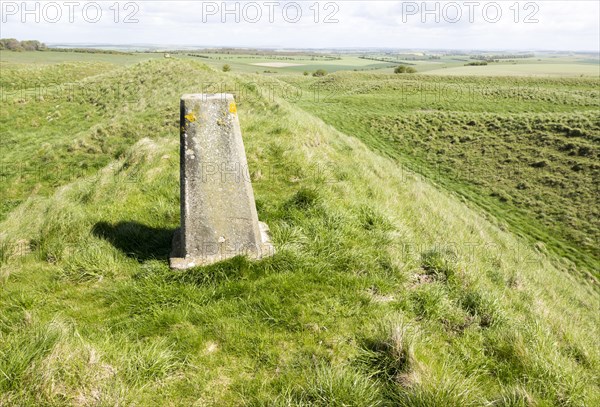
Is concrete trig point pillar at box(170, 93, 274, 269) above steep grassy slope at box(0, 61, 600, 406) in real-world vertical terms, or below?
above

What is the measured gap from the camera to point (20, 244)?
6.12 meters

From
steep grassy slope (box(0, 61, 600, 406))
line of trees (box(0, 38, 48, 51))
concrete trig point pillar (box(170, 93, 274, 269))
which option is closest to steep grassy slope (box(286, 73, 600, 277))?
steep grassy slope (box(0, 61, 600, 406))

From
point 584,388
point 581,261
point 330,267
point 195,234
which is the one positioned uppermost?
point 195,234

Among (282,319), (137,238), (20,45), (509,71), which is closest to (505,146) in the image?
(282,319)

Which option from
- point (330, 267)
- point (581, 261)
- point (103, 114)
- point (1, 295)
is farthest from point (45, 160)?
point (581, 261)

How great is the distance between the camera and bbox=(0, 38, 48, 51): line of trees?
8956 centimetres

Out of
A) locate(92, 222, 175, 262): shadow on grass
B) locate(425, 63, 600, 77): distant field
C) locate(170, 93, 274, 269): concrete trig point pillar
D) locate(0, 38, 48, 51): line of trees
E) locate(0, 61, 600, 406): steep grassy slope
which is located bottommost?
locate(0, 61, 600, 406): steep grassy slope

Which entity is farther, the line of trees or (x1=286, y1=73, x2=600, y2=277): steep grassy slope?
the line of trees

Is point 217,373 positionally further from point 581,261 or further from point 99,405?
point 581,261

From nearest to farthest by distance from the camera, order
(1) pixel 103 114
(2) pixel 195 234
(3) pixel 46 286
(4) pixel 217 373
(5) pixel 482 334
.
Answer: (4) pixel 217 373
(5) pixel 482 334
(3) pixel 46 286
(2) pixel 195 234
(1) pixel 103 114

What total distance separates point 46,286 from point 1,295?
1.69 feet

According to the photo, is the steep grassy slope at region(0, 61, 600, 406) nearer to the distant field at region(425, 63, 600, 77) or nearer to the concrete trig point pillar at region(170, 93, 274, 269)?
the concrete trig point pillar at region(170, 93, 274, 269)

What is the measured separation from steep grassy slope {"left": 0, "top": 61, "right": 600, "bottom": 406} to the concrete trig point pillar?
1.21ft

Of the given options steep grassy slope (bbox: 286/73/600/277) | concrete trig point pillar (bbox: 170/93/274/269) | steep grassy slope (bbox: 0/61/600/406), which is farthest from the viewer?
steep grassy slope (bbox: 286/73/600/277)
